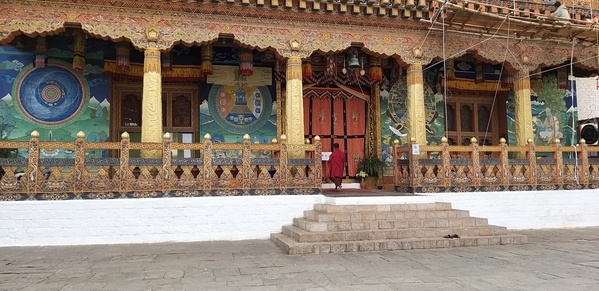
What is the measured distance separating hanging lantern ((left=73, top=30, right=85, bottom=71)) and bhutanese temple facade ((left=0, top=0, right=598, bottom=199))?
0.03 metres

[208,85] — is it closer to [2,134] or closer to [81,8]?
[81,8]

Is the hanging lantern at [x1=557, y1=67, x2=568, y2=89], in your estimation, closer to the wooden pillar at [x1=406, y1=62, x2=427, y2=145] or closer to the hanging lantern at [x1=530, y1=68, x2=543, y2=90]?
the hanging lantern at [x1=530, y1=68, x2=543, y2=90]

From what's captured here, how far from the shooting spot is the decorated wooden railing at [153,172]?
24.6 ft

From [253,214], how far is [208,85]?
3892 millimetres

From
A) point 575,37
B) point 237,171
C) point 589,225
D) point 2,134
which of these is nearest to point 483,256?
point 237,171

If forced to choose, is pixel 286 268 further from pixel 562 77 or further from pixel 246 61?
pixel 562 77

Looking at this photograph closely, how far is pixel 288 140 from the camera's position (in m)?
9.08

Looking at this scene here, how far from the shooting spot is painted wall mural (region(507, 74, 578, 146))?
12.6 metres

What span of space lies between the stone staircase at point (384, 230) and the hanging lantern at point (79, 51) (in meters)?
5.61

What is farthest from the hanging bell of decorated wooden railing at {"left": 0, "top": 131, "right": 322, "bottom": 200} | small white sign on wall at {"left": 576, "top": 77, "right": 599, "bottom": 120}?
small white sign on wall at {"left": 576, "top": 77, "right": 599, "bottom": 120}

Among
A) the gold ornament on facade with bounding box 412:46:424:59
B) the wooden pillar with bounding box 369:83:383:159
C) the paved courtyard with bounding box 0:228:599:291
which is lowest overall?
the paved courtyard with bounding box 0:228:599:291

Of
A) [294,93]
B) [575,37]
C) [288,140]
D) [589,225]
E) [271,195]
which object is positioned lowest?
[589,225]

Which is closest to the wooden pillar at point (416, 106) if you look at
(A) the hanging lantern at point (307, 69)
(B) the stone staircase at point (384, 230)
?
(B) the stone staircase at point (384, 230)

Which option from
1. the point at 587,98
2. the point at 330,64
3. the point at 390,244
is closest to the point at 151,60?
the point at 330,64
